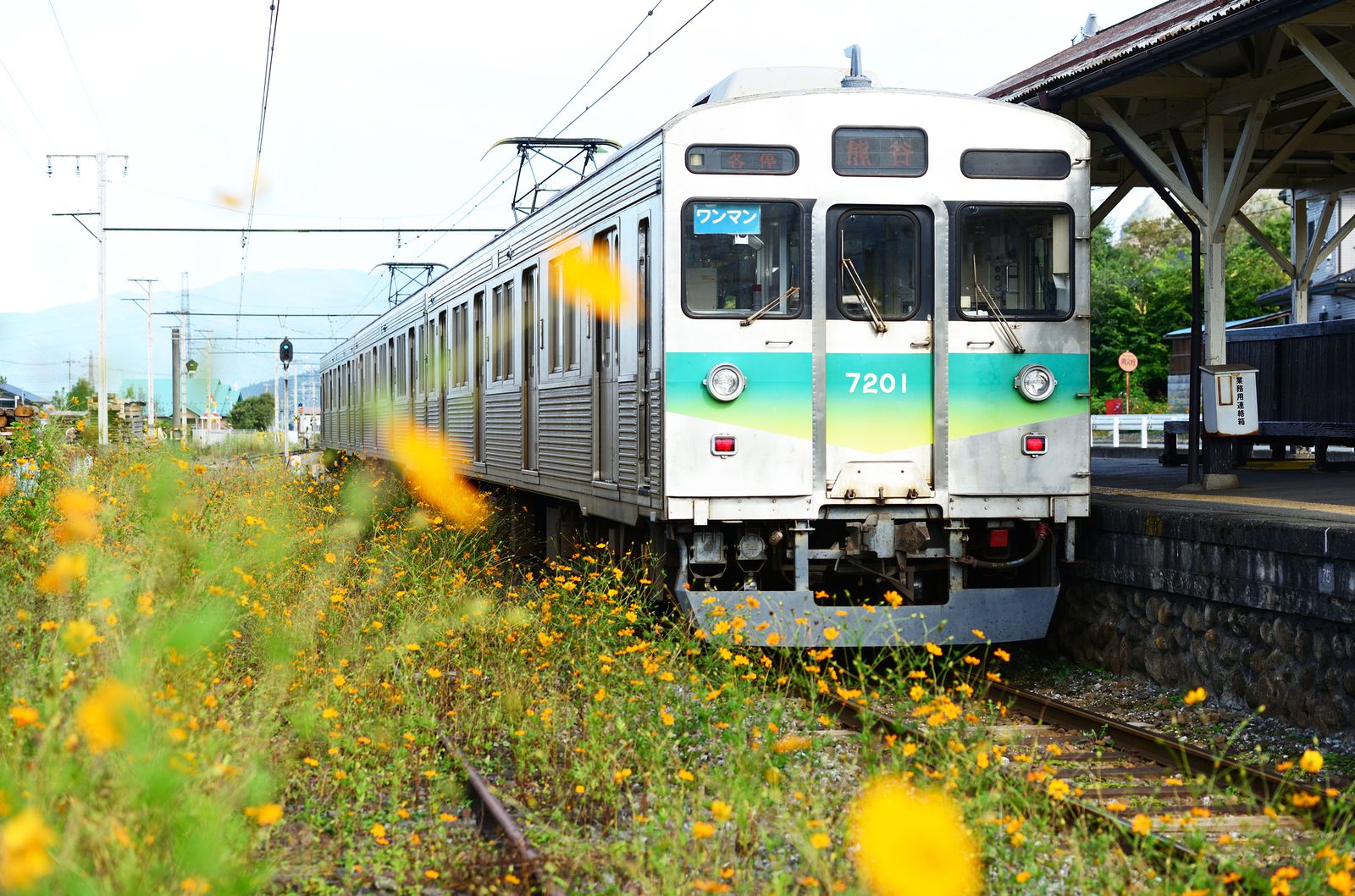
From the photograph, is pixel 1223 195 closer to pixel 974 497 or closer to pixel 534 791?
pixel 974 497

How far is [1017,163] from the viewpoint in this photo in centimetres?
796

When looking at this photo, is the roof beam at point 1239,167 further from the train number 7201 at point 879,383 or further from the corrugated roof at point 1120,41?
the train number 7201 at point 879,383

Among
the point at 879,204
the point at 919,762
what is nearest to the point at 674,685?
the point at 919,762

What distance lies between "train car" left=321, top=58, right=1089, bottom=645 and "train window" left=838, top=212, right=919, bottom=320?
11 mm

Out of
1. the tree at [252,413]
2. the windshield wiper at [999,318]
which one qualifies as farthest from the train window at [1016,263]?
the tree at [252,413]

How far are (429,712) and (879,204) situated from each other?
3.68 m

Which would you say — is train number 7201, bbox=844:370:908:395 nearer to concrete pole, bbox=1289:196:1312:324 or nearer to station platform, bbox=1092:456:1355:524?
station platform, bbox=1092:456:1355:524

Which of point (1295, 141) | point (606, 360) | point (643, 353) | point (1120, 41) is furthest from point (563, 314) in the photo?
point (1295, 141)

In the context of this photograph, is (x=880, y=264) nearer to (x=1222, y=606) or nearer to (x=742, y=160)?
(x=742, y=160)

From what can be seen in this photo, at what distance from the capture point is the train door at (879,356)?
779 cm

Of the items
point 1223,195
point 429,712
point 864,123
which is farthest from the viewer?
point 1223,195

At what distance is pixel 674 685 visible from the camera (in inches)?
254

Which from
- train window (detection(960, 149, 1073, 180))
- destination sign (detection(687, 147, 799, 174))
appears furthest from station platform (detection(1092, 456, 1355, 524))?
destination sign (detection(687, 147, 799, 174))

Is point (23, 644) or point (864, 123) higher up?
point (864, 123)
